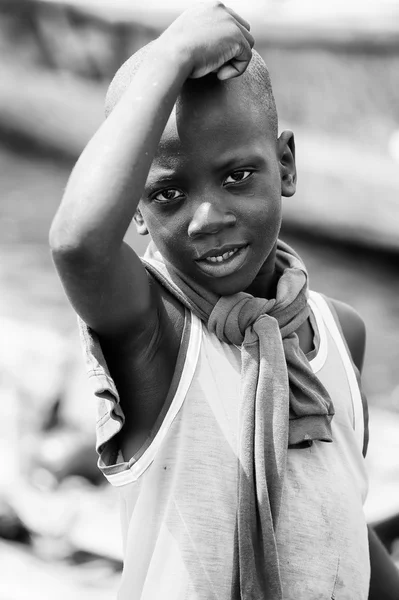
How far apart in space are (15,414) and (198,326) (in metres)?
2.42

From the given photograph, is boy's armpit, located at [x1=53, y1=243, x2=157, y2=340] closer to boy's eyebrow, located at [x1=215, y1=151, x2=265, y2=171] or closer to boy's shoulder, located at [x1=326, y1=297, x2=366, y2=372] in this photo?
boy's eyebrow, located at [x1=215, y1=151, x2=265, y2=171]

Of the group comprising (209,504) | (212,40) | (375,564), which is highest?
(212,40)

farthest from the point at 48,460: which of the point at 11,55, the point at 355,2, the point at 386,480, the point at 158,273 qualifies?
the point at 11,55

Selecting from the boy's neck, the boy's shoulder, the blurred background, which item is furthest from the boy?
the blurred background

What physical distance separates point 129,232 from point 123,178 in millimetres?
3840

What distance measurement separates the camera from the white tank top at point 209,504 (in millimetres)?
1365

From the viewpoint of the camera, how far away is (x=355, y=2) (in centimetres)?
436

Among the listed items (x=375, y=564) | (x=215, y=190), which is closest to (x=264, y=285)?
(x=215, y=190)

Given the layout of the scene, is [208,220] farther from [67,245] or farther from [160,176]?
[67,245]

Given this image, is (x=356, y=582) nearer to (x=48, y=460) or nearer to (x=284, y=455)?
(x=284, y=455)

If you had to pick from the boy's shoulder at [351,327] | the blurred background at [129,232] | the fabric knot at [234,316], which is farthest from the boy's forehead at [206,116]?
the blurred background at [129,232]

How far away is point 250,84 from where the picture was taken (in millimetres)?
1398

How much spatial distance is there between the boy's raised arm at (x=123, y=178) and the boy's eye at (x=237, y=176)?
148 mm

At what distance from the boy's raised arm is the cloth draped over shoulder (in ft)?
0.42
